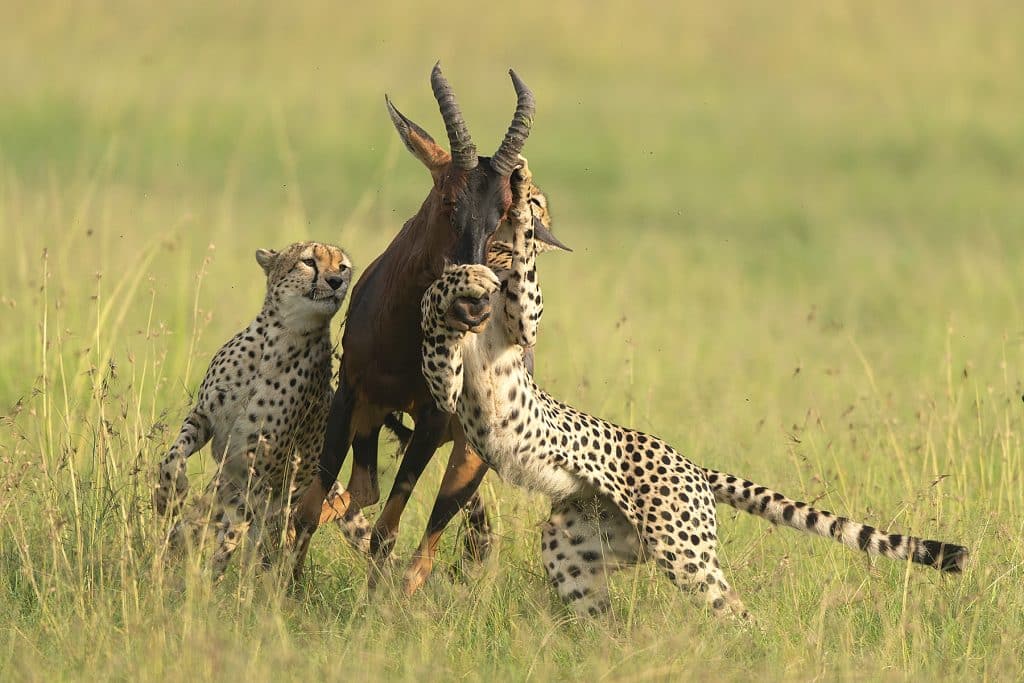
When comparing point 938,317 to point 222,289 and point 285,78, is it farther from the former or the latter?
point 285,78

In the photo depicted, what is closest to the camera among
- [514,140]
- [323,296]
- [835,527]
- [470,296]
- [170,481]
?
[470,296]

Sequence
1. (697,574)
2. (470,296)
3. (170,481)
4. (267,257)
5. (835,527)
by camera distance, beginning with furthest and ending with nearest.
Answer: (267,257)
(170,481)
(835,527)
(697,574)
(470,296)

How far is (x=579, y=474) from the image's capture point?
5316 mm

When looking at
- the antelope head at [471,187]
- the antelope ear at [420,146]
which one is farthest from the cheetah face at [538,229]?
the antelope ear at [420,146]

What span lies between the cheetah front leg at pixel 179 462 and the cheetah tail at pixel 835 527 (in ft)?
6.06

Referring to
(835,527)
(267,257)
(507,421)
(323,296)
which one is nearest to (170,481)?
(323,296)

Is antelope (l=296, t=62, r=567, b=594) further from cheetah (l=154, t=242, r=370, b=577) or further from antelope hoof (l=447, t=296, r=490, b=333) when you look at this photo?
antelope hoof (l=447, t=296, r=490, b=333)

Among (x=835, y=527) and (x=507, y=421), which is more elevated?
(x=507, y=421)

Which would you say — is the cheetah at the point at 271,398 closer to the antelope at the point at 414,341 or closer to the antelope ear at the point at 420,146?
the antelope at the point at 414,341

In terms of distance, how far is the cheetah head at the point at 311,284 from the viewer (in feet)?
18.5

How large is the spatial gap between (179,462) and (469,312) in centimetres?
127

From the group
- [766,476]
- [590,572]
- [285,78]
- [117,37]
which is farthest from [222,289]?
[117,37]

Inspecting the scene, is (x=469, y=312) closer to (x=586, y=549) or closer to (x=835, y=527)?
(x=586, y=549)

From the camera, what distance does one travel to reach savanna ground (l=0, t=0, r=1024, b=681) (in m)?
5.00
